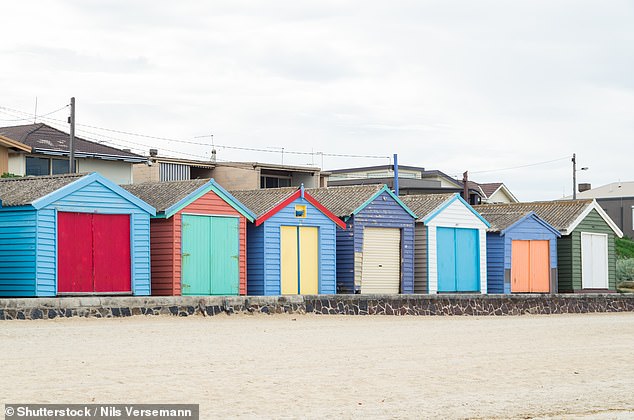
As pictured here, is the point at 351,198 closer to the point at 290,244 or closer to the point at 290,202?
the point at 290,202

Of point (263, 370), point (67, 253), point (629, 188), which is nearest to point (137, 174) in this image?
point (67, 253)

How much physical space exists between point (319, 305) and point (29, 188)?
751 centimetres

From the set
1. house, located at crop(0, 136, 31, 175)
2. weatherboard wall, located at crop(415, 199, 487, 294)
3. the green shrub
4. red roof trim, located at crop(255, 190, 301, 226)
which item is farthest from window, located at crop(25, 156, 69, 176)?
the green shrub

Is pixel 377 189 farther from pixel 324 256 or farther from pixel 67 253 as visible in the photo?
pixel 67 253

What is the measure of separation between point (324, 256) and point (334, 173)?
135 feet

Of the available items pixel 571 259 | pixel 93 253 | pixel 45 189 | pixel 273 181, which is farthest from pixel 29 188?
pixel 273 181

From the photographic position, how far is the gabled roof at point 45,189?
23.4 m

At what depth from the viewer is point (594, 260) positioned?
38.7m

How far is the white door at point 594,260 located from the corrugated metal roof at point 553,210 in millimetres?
848

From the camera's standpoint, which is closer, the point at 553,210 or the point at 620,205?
the point at 553,210

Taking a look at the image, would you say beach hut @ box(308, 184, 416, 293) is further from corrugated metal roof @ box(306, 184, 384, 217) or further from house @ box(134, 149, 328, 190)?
house @ box(134, 149, 328, 190)

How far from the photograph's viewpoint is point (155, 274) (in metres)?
26.3

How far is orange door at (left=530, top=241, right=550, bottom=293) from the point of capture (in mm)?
36156

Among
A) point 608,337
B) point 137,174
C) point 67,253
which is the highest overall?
Result: point 137,174
